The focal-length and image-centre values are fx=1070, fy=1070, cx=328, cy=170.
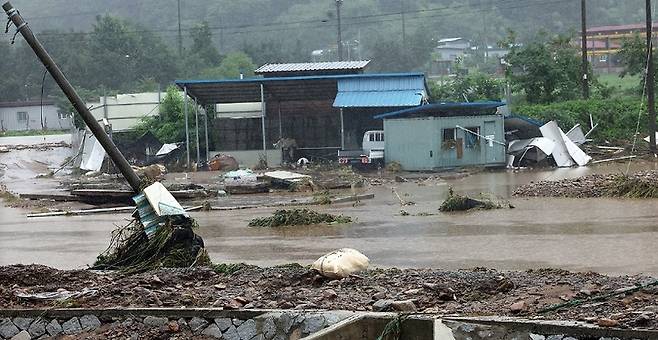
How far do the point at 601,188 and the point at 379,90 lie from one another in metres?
17.5

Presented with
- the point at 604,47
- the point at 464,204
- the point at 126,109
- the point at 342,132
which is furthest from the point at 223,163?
the point at 604,47

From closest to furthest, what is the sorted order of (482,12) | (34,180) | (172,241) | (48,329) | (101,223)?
(48,329) < (172,241) < (101,223) < (34,180) < (482,12)

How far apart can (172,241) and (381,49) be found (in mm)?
88449

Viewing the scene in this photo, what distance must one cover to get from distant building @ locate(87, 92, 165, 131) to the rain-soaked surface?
22.4 m

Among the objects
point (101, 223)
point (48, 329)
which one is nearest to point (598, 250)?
point (48, 329)

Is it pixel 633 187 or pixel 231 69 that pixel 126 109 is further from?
pixel 231 69

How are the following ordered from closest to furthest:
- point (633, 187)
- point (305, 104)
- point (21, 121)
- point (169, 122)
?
point (633, 187)
point (305, 104)
point (169, 122)
point (21, 121)

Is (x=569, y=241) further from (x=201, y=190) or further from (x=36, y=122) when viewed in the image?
(x=36, y=122)

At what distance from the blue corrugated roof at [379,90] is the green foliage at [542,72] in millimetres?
8170

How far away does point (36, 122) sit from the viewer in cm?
7438

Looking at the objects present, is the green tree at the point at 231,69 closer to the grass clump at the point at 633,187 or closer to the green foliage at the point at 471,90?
the green foliage at the point at 471,90

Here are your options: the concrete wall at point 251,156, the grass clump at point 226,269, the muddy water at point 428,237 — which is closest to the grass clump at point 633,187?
the muddy water at point 428,237

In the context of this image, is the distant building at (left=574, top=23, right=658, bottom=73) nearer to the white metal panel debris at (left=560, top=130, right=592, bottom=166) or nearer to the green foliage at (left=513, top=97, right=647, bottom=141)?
the green foliage at (left=513, top=97, right=647, bottom=141)

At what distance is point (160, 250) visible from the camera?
1477 centimetres
